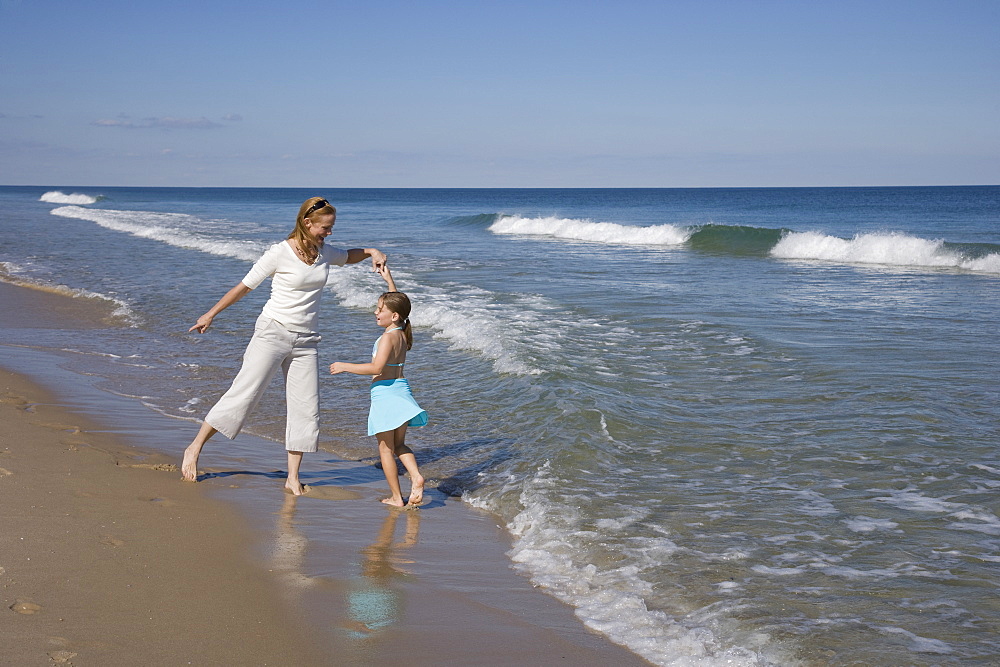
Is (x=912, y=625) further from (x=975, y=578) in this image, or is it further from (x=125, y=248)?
(x=125, y=248)

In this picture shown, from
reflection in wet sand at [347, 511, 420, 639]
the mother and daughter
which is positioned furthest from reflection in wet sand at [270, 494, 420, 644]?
the mother and daughter

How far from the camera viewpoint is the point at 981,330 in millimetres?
11594

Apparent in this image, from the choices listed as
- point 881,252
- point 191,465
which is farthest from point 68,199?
point 191,465

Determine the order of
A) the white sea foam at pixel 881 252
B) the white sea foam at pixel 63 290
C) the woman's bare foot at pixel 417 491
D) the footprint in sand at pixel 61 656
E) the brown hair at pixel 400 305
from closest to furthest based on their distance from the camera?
the footprint in sand at pixel 61 656, the brown hair at pixel 400 305, the woman's bare foot at pixel 417 491, the white sea foam at pixel 63 290, the white sea foam at pixel 881 252

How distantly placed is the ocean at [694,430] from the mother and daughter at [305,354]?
2.74 ft

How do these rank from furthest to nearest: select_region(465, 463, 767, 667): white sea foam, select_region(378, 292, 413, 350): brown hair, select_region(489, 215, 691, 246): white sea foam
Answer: select_region(489, 215, 691, 246): white sea foam < select_region(378, 292, 413, 350): brown hair < select_region(465, 463, 767, 667): white sea foam

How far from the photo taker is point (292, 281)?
16.6 feet

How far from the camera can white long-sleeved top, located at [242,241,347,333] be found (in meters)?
4.99

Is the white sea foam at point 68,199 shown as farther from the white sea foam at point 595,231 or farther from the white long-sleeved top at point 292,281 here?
the white long-sleeved top at point 292,281

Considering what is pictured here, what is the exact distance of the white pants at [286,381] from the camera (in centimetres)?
520

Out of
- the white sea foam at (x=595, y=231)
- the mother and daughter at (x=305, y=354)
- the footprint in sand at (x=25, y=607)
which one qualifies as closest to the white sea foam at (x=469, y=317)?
the mother and daughter at (x=305, y=354)

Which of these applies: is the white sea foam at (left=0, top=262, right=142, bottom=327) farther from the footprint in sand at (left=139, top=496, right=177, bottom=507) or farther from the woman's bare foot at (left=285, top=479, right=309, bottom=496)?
the footprint in sand at (left=139, top=496, right=177, bottom=507)

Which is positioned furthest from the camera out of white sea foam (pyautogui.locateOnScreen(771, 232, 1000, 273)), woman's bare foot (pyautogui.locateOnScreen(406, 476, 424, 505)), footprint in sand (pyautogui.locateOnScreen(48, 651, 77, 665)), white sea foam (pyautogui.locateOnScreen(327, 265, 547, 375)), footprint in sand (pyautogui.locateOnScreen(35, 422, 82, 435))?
white sea foam (pyautogui.locateOnScreen(771, 232, 1000, 273))

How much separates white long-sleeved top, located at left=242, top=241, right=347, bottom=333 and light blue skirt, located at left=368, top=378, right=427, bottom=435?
60 centimetres
